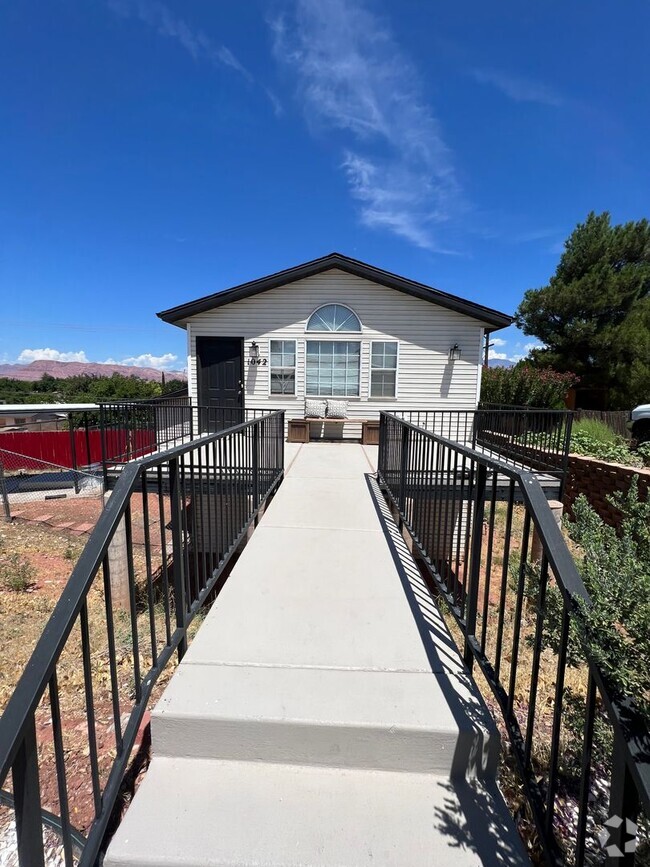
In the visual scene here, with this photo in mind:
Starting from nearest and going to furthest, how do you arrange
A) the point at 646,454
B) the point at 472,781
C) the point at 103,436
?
the point at 472,781 < the point at 103,436 < the point at 646,454

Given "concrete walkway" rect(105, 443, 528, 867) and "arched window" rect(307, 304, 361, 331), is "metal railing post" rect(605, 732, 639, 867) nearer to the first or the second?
"concrete walkway" rect(105, 443, 528, 867)

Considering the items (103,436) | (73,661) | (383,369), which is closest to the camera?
(73,661)

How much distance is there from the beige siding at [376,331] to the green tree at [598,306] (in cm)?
1118

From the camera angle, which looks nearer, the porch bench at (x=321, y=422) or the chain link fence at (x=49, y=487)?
the porch bench at (x=321, y=422)

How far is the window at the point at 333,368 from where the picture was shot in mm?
9023

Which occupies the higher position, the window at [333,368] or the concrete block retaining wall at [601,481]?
the window at [333,368]

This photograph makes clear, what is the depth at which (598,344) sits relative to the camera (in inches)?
656

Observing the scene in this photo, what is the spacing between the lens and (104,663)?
3002 mm

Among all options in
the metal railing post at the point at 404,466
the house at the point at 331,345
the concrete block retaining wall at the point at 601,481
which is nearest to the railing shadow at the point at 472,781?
the metal railing post at the point at 404,466

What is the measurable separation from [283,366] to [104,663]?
694cm

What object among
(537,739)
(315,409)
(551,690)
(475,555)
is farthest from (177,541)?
(315,409)

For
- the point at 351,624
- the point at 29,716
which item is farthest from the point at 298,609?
the point at 29,716

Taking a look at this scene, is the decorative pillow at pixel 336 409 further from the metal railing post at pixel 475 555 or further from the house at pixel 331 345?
the metal railing post at pixel 475 555

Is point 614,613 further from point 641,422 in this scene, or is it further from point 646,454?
point 641,422
